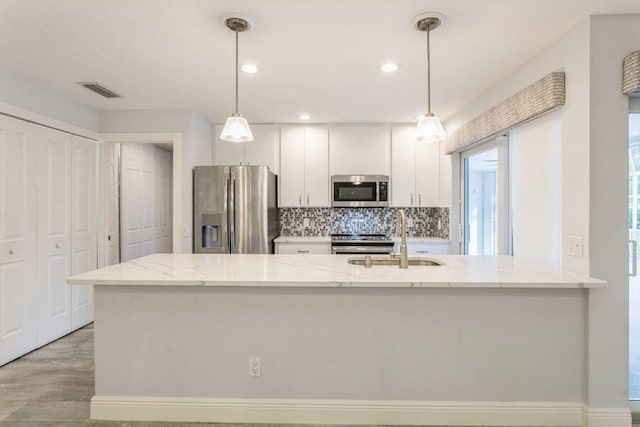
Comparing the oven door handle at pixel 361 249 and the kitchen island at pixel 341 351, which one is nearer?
the kitchen island at pixel 341 351

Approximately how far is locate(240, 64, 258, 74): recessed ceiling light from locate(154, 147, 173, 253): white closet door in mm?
3197

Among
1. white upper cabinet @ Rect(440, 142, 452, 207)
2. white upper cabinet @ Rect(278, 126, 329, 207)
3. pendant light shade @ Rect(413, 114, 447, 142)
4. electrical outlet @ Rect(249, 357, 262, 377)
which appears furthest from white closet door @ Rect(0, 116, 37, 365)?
white upper cabinet @ Rect(440, 142, 452, 207)

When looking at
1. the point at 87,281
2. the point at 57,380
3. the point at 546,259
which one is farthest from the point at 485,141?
the point at 57,380

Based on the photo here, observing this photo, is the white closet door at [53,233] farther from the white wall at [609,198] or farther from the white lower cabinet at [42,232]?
the white wall at [609,198]

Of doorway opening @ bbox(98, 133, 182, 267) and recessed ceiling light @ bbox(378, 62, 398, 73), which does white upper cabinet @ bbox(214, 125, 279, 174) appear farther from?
recessed ceiling light @ bbox(378, 62, 398, 73)

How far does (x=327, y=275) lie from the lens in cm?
195

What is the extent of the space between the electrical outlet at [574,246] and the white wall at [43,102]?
4.02 metres

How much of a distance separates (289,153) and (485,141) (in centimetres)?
220

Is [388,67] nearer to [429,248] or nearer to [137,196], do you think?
[429,248]

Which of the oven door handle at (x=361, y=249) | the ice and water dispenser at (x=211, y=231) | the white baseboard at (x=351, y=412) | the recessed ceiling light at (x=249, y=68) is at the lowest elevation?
the white baseboard at (x=351, y=412)

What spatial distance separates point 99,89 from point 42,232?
1336 mm

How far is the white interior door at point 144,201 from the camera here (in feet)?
15.0

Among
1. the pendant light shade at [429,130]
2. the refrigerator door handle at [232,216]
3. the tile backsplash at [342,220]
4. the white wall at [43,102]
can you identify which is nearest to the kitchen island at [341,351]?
the pendant light shade at [429,130]

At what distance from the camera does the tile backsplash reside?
4723 mm
